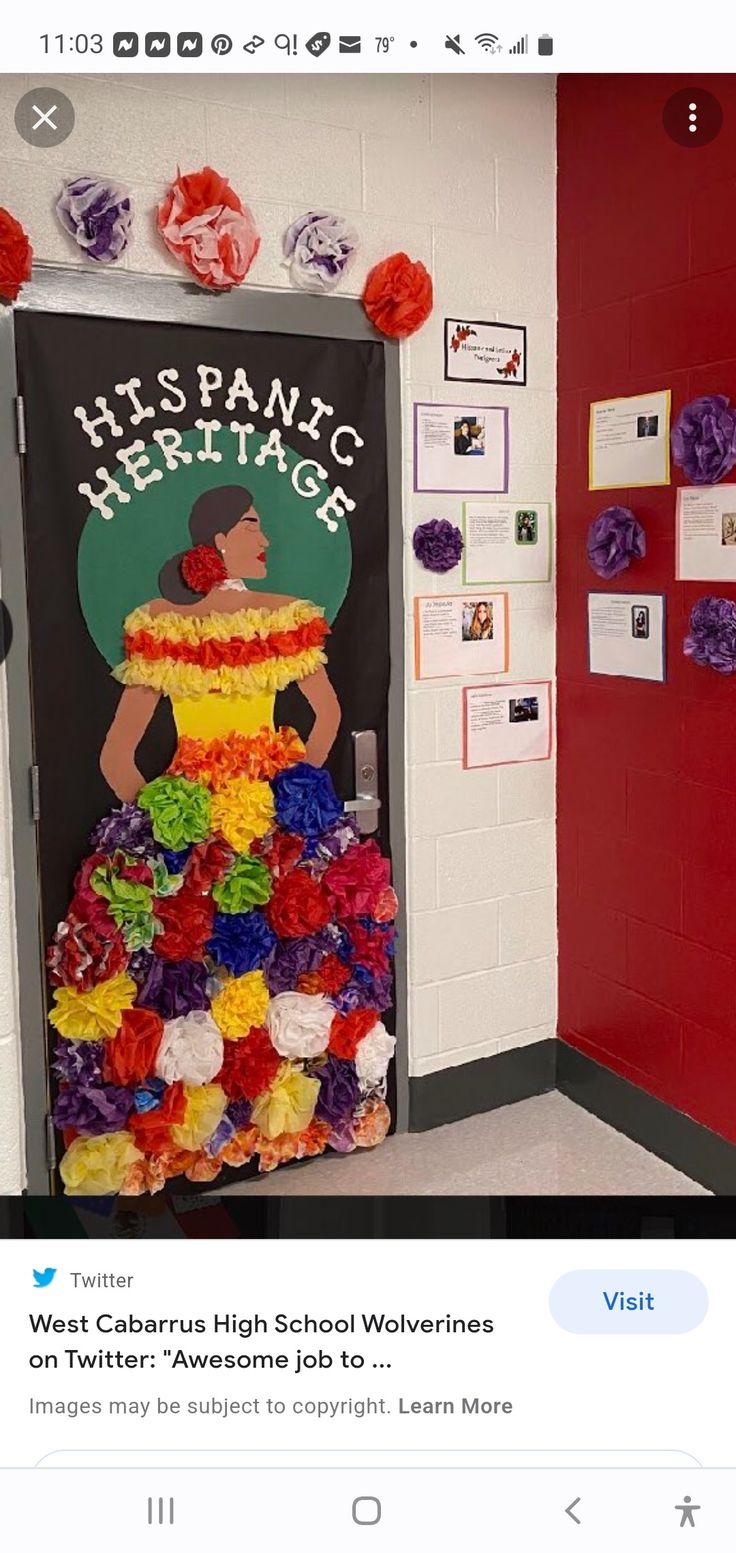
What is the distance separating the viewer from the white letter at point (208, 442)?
1.67 metres

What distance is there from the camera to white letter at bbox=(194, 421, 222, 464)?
1670mm

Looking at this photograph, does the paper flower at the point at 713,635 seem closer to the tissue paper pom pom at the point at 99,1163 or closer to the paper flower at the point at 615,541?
the paper flower at the point at 615,541

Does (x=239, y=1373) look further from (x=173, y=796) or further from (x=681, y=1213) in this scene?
(x=173, y=796)

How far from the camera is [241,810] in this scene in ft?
5.83

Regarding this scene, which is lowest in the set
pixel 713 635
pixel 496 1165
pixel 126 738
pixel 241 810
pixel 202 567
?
pixel 496 1165

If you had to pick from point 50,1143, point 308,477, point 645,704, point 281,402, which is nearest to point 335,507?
point 308,477

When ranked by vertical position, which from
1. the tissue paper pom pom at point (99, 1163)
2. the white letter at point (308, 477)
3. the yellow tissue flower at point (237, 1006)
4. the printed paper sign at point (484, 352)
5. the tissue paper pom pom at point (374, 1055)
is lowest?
the tissue paper pom pom at point (99, 1163)

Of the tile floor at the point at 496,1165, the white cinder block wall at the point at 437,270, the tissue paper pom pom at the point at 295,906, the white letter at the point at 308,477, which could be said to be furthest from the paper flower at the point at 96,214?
the tile floor at the point at 496,1165

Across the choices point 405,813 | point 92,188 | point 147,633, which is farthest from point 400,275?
point 405,813

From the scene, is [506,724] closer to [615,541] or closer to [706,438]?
[615,541]

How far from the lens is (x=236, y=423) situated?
5.58ft

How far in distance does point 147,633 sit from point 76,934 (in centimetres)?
45

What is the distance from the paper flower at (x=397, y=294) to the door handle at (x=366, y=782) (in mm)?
647

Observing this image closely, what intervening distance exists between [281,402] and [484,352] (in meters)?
0.42
